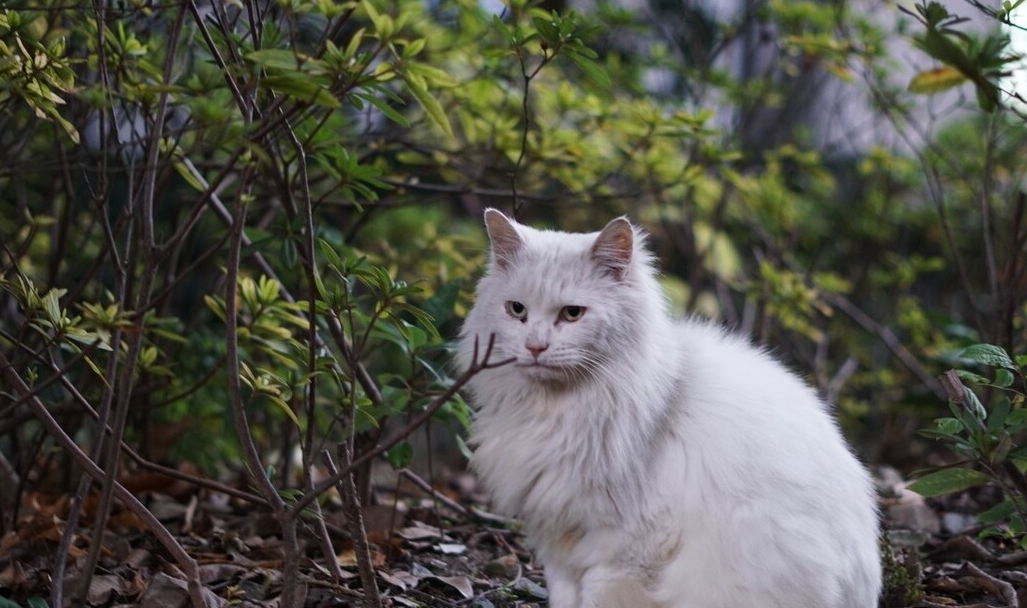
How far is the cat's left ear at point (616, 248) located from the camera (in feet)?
8.81

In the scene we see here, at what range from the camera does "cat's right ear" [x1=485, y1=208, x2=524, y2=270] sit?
9.08 feet

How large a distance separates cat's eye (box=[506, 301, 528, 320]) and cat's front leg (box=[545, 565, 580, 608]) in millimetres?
668

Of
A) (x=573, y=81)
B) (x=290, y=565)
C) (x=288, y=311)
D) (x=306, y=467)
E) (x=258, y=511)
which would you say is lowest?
(x=258, y=511)

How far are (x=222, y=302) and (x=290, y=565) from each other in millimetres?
913

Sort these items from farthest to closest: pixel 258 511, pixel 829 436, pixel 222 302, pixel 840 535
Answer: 1. pixel 258 511
2. pixel 222 302
3. pixel 829 436
4. pixel 840 535

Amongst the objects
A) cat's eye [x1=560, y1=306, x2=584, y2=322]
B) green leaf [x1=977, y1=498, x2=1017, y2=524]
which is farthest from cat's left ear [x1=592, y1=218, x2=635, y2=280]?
green leaf [x1=977, y1=498, x2=1017, y2=524]

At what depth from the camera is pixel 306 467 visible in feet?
8.04

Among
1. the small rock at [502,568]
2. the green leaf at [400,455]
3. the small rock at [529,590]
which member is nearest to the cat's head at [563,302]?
the green leaf at [400,455]

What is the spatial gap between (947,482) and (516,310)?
1.14 m

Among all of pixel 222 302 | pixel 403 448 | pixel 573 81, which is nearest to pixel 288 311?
pixel 222 302

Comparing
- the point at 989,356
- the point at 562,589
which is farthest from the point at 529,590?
the point at 989,356

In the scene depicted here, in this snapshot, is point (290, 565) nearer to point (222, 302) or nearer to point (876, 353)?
point (222, 302)

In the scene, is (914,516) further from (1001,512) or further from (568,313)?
(568,313)

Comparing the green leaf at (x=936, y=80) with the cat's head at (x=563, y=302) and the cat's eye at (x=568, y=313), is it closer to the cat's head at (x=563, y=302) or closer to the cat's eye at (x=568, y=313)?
the cat's head at (x=563, y=302)
